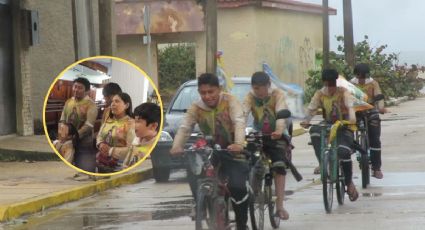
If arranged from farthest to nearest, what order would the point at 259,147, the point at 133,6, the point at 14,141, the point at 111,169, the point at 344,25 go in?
the point at 344,25
the point at 133,6
the point at 14,141
the point at 111,169
the point at 259,147

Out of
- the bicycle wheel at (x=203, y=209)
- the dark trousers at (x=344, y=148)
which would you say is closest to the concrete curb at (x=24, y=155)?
the dark trousers at (x=344, y=148)

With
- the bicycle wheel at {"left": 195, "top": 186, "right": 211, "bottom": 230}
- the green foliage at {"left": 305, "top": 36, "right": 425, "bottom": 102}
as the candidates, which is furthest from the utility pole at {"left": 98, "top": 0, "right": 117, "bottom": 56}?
the green foliage at {"left": 305, "top": 36, "right": 425, "bottom": 102}

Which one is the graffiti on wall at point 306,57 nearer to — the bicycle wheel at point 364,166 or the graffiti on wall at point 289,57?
the graffiti on wall at point 289,57

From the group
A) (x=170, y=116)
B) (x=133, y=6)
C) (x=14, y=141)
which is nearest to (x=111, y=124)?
(x=170, y=116)

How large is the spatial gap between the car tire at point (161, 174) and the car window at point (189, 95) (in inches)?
50.5

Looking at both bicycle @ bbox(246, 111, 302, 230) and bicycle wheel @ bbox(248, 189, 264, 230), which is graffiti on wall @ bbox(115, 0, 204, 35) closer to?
bicycle @ bbox(246, 111, 302, 230)

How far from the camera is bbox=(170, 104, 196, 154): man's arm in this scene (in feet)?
27.5

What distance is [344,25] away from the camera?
3484cm

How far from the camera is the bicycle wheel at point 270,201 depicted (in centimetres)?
958

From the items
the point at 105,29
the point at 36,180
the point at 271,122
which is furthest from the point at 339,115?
the point at 105,29

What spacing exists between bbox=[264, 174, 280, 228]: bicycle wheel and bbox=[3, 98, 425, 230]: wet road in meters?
0.15

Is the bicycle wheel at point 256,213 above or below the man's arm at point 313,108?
below

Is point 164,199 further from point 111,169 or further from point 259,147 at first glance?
point 259,147

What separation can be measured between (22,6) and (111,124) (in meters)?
10.9
